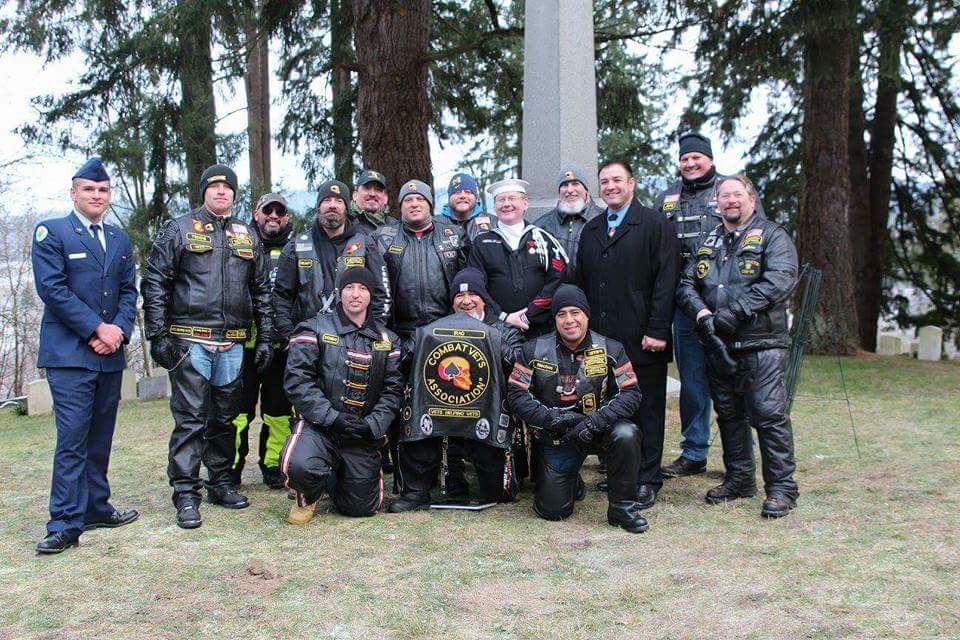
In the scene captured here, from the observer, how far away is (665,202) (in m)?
5.65

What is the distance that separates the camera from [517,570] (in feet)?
13.1

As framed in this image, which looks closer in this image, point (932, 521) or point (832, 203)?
point (932, 521)

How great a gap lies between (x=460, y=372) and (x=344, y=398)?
67 cm

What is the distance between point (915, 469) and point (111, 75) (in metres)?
11.0

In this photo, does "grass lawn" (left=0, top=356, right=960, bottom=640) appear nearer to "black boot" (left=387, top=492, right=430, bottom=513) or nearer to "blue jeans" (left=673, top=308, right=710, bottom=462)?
"black boot" (left=387, top=492, right=430, bottom=513)

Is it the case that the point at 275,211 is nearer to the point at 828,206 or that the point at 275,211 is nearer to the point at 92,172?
the point at 92,172

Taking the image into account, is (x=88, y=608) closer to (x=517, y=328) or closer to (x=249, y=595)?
(x=249, y=595)

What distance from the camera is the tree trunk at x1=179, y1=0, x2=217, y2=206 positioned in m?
9.41

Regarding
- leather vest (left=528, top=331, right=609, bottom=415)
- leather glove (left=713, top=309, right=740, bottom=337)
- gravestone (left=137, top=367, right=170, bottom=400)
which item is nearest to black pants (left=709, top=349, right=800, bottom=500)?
leather glove (left=713, top=309, right=740, bottom=337)

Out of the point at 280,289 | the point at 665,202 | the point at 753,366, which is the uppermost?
the point at 665,202

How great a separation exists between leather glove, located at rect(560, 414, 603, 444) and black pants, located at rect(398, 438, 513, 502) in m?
0.58

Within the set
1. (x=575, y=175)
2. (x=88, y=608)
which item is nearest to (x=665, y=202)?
(x=575, y=175)

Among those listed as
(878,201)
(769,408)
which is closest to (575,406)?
(769,408)

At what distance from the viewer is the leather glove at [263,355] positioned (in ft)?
16.5
